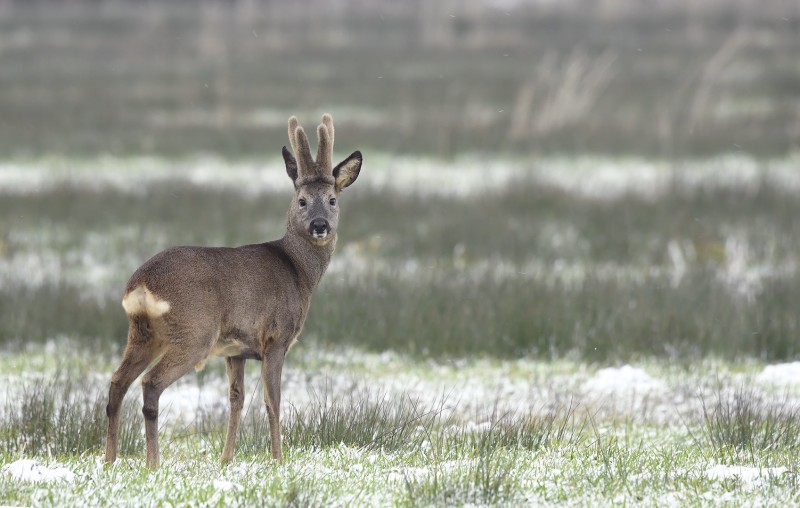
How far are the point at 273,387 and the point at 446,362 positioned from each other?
4.33 meters

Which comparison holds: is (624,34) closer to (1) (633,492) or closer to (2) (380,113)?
(2) (380,113)

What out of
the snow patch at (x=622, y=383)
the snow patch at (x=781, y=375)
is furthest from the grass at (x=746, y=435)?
the snow patch at (x=781, y=375)

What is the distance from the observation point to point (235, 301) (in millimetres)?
5805

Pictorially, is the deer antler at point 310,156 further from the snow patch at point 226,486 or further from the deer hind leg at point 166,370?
the snow patch at point 226,486

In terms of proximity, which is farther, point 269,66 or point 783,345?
point 269,66

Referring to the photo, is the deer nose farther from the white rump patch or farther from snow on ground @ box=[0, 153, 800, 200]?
snow on ground @ box=[0, 153, 800, 200]

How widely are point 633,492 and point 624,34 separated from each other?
37.7m

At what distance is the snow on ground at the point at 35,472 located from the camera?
5.43 m

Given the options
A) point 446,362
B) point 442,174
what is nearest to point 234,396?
point 446,362

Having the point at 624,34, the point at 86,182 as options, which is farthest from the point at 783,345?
the point at 624,34

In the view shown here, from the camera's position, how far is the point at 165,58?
125 feet

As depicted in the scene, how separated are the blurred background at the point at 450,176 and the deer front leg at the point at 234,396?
4.21 metres

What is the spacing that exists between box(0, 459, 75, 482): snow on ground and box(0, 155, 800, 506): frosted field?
1 centimetres

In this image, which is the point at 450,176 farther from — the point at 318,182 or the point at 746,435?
the point at 318,182
